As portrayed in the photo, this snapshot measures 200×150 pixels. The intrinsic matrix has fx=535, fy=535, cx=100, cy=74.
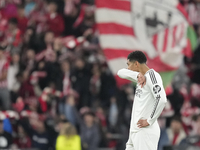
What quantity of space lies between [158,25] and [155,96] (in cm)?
557

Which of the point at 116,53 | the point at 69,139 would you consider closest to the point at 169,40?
the point at 116,53

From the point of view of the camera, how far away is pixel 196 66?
13039mm

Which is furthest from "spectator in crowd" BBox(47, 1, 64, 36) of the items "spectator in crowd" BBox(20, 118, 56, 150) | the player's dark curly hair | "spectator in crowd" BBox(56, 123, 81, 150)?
the player's dark curly hair

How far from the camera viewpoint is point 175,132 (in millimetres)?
10016

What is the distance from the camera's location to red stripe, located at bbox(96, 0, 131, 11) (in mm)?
11289

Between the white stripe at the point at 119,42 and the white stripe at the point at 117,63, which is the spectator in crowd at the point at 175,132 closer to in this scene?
the white stripe at the point at 117,63

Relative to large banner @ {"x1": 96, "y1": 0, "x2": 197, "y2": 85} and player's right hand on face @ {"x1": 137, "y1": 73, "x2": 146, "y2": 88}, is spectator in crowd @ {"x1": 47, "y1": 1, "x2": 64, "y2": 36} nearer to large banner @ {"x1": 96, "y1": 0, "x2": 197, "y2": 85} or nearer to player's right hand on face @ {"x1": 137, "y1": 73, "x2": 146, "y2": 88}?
large banner @ {"x1": 96, "y1": 0, "x2": 197, "y2": 85}

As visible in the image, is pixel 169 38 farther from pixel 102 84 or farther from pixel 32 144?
pixel 32 144

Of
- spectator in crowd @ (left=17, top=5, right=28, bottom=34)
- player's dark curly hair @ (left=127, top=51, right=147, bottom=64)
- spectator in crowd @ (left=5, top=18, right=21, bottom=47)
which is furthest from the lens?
spectator in crowd @ (left=17, top=5, right=28, bottom=34)

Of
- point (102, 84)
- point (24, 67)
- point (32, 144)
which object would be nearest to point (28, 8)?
point (24, 67)

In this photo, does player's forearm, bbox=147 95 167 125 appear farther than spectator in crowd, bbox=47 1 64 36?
No

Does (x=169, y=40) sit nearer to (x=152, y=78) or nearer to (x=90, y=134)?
(x=90, y=134)

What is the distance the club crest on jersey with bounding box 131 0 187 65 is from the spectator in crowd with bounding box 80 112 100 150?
185 centimetres

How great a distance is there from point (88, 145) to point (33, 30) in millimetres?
3905
